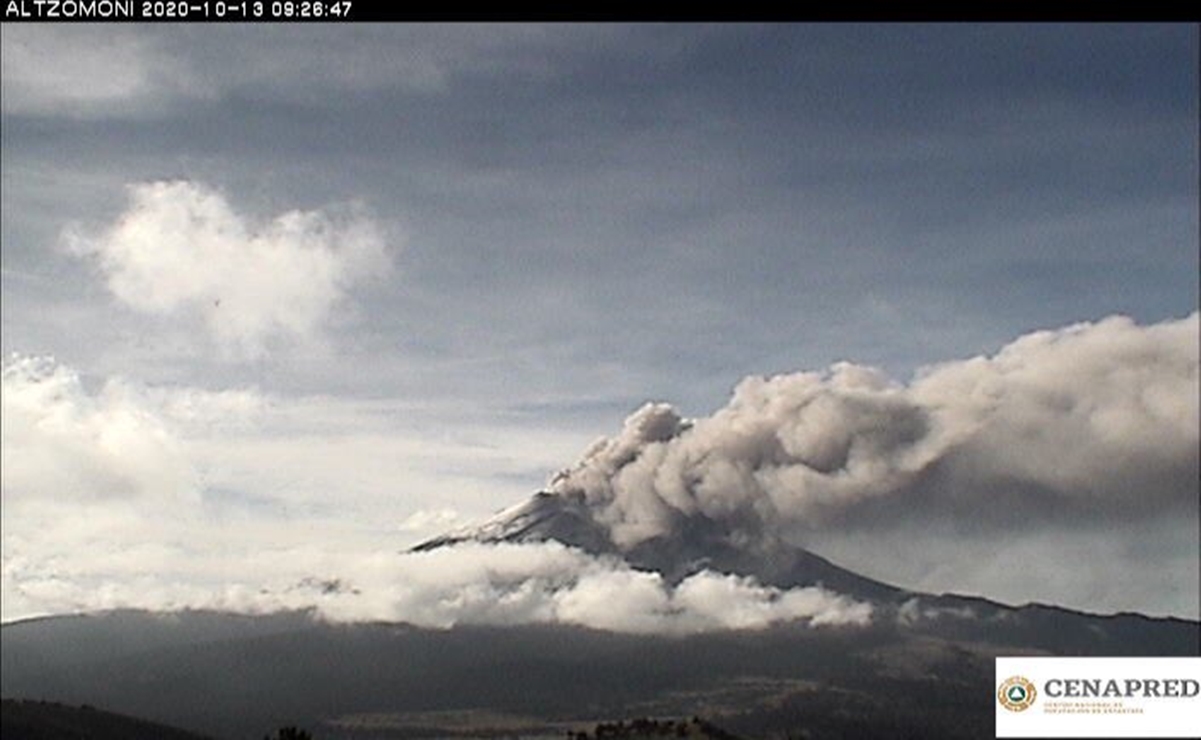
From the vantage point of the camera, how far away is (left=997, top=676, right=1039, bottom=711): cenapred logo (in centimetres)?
11494

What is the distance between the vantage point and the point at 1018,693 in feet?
379

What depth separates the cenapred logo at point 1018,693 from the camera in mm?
114938
